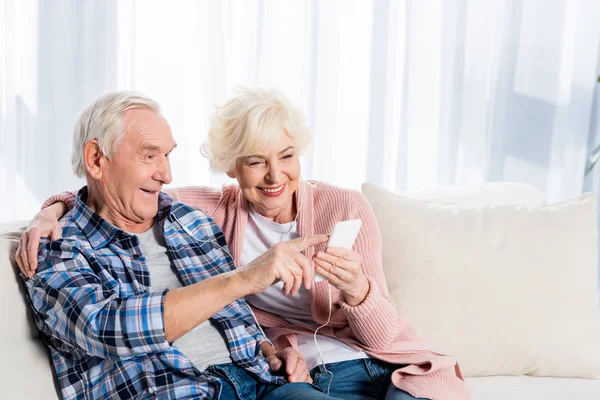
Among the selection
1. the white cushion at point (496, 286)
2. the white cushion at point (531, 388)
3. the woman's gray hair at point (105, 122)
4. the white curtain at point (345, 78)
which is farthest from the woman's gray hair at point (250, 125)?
the white curtain at point (345, 78)

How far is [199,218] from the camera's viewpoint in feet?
6.06

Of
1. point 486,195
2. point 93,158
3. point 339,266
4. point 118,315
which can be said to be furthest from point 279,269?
point 486,195

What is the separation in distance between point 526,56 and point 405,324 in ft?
6.81

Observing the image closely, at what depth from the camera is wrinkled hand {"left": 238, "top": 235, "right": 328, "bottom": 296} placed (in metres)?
1.43

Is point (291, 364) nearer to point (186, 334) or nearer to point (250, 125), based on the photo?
point (186, 334)

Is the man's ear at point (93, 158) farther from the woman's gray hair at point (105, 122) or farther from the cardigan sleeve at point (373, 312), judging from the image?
the cardigan sleeve at point (373, 312)

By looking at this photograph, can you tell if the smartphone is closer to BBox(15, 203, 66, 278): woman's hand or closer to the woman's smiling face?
the woman's smiling face

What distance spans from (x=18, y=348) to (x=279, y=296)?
26.2 inches

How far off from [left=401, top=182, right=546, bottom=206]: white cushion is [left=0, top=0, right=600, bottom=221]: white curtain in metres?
0.97

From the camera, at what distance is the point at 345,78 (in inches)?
129

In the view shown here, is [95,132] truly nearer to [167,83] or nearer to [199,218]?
[199,218]

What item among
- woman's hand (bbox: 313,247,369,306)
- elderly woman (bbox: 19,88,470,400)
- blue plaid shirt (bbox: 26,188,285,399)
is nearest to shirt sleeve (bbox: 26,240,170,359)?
blue plaid shirt (bbox: 26,188,285,399)

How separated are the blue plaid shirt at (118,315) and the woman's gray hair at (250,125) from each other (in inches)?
7.7

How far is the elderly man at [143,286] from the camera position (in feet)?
4.67
